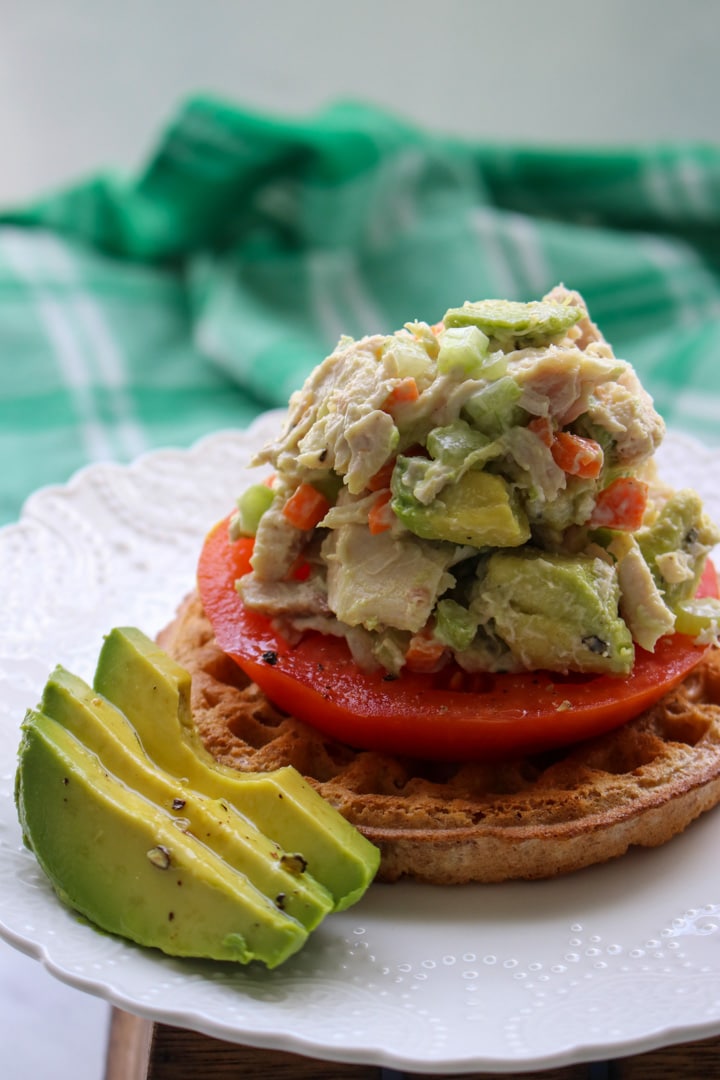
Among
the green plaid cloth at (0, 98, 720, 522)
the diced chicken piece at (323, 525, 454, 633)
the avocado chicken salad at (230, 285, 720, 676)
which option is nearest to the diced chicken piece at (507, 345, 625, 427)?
the avocado chicken salad at (230, 285, 720, 676)

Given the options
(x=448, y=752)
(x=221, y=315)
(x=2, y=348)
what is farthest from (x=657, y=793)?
(x=2, y=348)

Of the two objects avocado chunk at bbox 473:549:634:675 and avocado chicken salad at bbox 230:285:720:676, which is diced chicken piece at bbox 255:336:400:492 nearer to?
avocado chicken salad at bbox 230:285:720:676

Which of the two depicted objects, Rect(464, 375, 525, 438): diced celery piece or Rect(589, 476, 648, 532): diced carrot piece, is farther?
Rect(589, 476, 648, 532): diced carrot piece

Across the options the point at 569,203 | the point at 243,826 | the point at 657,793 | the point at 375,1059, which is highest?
the point at 569,203

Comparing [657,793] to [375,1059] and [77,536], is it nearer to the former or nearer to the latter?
[375,1059]

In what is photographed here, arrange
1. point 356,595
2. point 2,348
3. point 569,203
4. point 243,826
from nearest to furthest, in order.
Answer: point 243,826 < point 356,595 < point 2,348 < point 569,203
